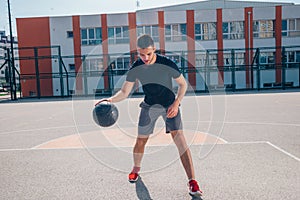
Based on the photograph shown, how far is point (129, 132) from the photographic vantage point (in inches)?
315

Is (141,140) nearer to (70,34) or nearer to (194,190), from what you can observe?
(194,190)

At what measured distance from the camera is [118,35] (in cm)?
3070

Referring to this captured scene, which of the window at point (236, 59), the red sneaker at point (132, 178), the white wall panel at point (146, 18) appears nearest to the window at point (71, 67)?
the white wall panel at point (146, 18)

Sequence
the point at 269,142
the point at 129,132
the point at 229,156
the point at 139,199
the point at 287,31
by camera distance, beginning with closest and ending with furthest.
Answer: the point at 139,199
the point at 229,156
the point at 269,142
the point at 129,132
the point at 287,31

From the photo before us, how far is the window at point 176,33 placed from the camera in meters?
30.0

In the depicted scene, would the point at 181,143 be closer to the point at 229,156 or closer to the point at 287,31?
the point at 229,156

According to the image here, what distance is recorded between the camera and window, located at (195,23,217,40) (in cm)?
3067

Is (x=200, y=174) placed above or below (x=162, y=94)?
below

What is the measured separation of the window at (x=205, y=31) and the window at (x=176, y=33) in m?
1.42

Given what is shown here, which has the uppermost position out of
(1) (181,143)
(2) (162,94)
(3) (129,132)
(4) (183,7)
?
(4) (183,7)

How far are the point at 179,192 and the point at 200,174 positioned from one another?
749mm

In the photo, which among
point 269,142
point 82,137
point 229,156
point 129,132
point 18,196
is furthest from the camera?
point 129,132

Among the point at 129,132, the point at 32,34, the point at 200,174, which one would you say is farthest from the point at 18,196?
the point at 32,34

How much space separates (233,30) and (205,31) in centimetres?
290
